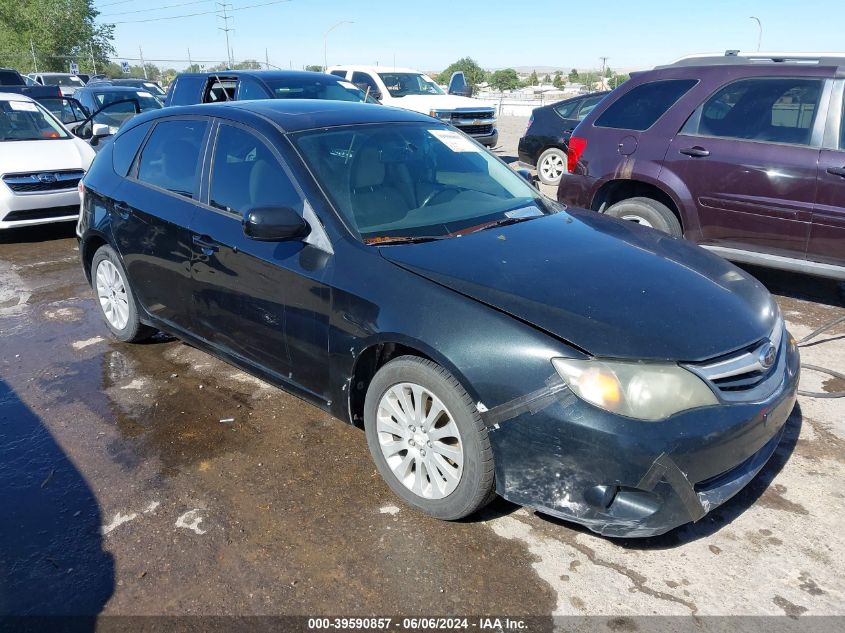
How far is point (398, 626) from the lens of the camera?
2443 millimetres

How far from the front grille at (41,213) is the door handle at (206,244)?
5357 mm

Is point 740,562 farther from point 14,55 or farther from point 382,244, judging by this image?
point 14,55

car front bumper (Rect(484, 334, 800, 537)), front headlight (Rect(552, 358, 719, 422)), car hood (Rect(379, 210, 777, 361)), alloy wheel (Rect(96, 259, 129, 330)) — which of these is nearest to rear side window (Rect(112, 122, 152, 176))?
alloy wheel (Rect(96, 259, 129, 330))

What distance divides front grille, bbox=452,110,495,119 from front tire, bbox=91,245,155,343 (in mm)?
10617

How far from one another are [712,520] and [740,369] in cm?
74

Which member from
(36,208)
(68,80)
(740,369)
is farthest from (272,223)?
(68,80)

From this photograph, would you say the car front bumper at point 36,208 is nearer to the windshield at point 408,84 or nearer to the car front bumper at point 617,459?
the car front bumper at point 617,459

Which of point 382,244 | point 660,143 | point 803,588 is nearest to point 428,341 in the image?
point 382,244

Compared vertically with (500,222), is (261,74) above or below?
above

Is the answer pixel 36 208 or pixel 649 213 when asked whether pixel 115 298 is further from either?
pixel 649 213

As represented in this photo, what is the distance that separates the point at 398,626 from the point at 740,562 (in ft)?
4.57

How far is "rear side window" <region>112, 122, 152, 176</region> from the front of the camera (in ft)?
15.1

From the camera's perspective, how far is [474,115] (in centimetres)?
1488

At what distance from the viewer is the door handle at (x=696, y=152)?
543 centimetres
